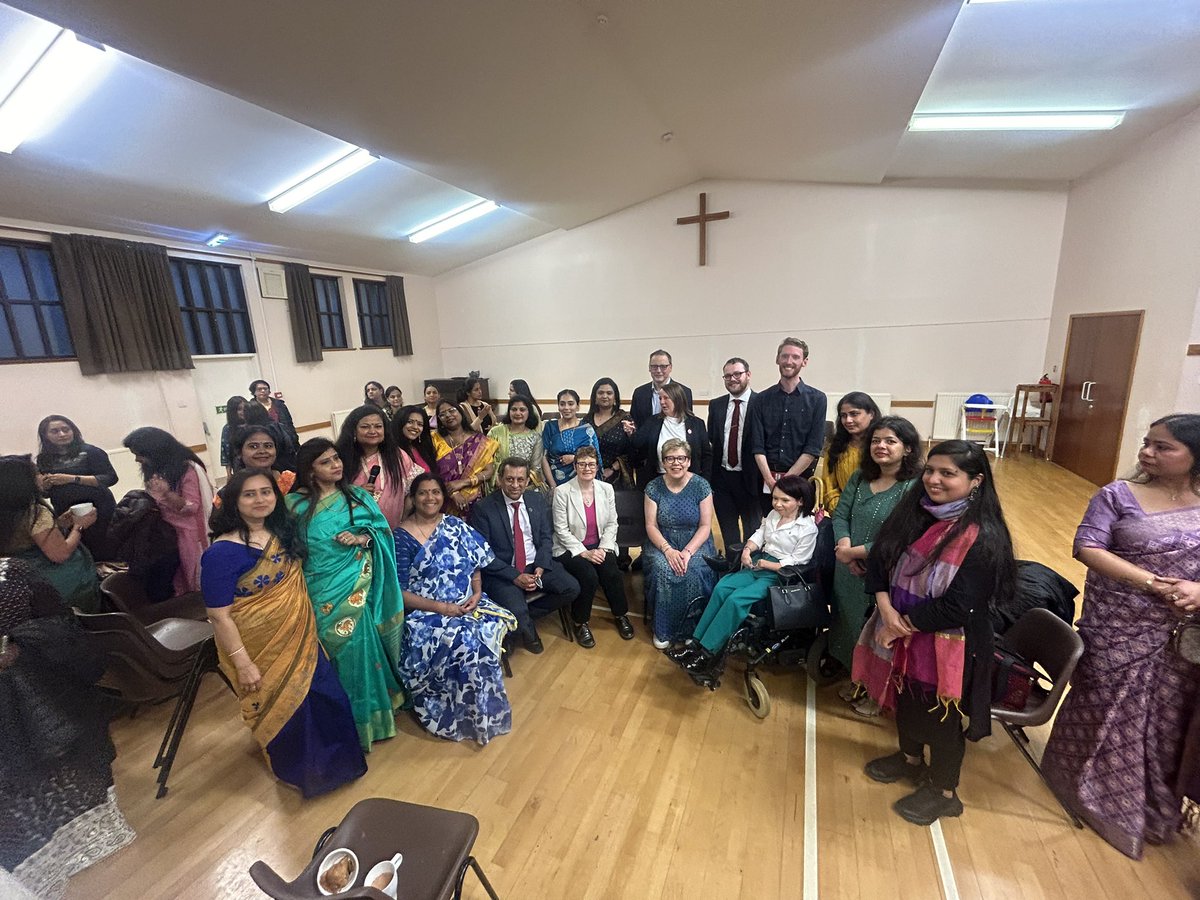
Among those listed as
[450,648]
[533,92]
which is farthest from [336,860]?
[533,92]

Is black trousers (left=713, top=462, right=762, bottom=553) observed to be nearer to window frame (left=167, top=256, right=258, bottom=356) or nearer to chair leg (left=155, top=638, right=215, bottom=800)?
chair leg (left=155, top=638, right=215, bottom=800)

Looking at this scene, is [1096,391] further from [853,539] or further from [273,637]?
[273,637]

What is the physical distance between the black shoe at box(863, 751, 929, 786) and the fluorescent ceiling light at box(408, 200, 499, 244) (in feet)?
23.2

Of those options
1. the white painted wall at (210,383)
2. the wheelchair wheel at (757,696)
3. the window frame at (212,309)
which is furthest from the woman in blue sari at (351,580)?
the window frame at (212,309)

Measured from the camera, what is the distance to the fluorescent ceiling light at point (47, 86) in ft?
9.64

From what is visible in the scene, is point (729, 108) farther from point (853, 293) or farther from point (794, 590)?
point (794, 590)

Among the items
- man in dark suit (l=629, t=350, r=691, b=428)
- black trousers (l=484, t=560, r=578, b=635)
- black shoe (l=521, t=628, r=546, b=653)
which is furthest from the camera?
man in dark suit (l=629, t=350, r=691, b=428)

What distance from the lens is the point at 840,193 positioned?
21.3 feet

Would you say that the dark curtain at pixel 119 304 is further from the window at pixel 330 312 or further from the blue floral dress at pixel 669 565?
the blue floral dress at pixel 669 565

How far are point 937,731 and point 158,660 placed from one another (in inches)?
123

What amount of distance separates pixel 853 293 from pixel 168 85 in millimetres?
7445

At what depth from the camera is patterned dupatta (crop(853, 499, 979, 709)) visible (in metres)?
1.57

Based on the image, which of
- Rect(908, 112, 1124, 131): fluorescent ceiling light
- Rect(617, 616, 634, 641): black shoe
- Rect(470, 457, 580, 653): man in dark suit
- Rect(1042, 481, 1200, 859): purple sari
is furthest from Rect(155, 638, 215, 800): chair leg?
Rect(908, 112, 1124, 131): fluorescent ceiling light

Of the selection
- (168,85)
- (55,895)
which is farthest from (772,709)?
(168,85)
